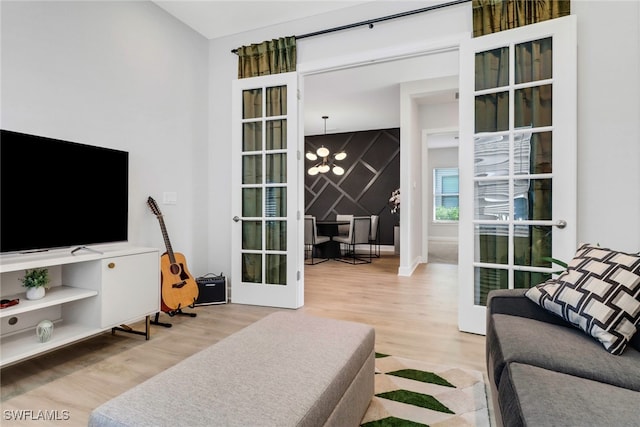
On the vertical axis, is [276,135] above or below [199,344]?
above

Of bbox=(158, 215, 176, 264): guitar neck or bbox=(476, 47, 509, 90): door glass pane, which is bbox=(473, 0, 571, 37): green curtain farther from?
bbox=(158, 215, 176, 264): guitar neck

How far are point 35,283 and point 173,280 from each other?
1082 mm

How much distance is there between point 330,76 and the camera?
15.0 ft

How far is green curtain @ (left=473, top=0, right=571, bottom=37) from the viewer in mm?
2352

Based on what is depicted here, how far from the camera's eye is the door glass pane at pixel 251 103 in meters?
3.41

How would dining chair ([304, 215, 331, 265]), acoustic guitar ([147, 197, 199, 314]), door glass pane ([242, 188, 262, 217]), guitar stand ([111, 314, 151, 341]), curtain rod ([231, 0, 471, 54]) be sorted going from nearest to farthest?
1. guitar stand ([111, 314, 151, 341])
2. curtain rod ([231, 0, 471, 54])
3. acoustic guitar ([147, 197, 199, 314])
4. door glass pane ([242, 188, 262, 217])
5. dining chair ([304, 215, 331, 265])

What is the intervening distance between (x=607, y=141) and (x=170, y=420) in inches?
117

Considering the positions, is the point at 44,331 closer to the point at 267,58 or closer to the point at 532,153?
the point at 267,58

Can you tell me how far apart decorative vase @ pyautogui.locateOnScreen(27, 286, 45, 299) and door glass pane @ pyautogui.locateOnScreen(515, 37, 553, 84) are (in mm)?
3510

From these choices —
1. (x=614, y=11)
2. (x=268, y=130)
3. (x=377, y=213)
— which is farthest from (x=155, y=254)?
(x=377, y=213)

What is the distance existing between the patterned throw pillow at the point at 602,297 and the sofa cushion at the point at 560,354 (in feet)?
0.19

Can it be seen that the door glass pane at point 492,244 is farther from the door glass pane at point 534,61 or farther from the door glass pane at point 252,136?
the door glass pane at point 252,136

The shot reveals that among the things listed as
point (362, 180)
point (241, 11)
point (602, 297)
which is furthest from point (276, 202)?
point (362, 180)

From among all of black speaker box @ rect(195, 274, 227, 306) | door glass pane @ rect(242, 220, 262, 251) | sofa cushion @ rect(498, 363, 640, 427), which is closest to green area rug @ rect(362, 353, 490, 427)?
sofa cushion @ rect(498, 363, 640, 427)
